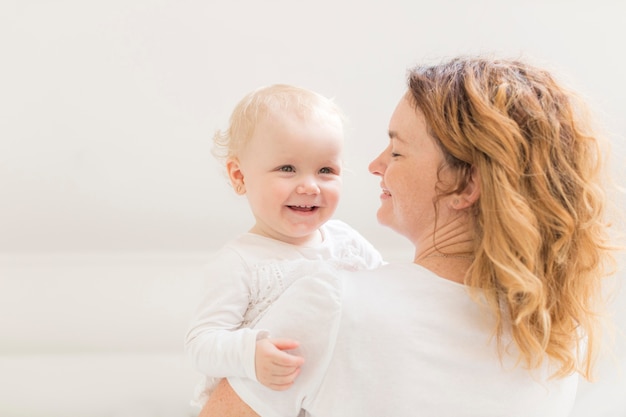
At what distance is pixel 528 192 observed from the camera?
1.25 metres

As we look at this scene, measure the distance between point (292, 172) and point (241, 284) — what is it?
0.78ft

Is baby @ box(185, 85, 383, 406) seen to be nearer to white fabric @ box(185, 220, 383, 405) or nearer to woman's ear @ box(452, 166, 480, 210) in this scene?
white fabric @ box(185, 220, 383, 405)

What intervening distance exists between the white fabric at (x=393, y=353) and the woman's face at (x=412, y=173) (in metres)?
0.14

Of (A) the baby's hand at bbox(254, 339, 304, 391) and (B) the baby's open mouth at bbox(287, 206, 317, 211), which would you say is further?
(B) the baby's open mouth at bbox(287, 206, 317, 211)

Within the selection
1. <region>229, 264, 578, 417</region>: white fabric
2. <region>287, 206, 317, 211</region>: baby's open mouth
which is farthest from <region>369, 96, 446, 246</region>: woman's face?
<region>287, 206, 317, 211</region>: baby's open mouth

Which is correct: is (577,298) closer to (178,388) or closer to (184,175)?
(178,388)

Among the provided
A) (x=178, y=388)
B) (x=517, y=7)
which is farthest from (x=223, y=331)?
(x=517, y=7)

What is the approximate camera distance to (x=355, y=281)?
1244 millimetres

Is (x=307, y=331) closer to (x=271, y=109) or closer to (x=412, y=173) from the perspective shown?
(x=412, y=173)

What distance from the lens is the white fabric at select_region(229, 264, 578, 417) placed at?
1199mm

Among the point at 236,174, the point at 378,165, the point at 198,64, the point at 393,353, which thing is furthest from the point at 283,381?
the point at 198,64

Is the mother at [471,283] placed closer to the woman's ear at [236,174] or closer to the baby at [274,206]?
the baby at [274,206]

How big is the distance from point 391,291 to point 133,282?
5.59 ft

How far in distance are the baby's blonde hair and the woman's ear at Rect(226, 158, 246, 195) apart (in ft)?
0.04
